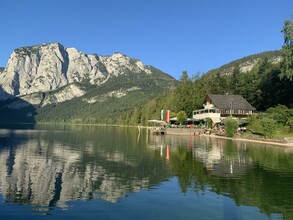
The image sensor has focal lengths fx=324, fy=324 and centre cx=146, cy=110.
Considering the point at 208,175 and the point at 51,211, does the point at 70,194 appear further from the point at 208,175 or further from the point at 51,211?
the point at 208,175

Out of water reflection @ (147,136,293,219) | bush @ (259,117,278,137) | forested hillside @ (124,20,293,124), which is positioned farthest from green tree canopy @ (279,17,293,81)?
water reflection @ (147,136,293,219)

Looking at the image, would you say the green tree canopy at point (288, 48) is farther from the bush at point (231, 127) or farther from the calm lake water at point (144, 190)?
the calm lake water at point (144, 190)

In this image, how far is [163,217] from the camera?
53.4ft

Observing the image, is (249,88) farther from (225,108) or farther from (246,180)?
(246,180)

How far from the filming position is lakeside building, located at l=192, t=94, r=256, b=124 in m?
108

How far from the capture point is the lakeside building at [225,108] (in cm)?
10775

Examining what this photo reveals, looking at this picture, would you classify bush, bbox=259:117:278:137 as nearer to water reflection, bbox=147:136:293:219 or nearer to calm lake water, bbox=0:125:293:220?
water reflection, bbox=147:136:293:219

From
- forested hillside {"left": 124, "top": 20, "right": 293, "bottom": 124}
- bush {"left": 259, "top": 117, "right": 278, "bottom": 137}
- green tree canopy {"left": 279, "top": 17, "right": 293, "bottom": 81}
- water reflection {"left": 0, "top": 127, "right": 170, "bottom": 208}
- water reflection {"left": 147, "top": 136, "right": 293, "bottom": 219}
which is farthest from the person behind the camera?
forested hillside {"left": 124, "top": 20, "right": 293, "bottom": 124}

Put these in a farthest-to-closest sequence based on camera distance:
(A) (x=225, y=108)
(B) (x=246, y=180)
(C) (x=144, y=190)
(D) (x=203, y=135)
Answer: (A) (x=225, y=108)
(D) (x=203, y=135)
(B) (x=246, y=180)
(C) (x=144, y=190)

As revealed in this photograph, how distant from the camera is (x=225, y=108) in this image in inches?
4245

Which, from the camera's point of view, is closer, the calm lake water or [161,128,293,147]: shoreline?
the calm lake water

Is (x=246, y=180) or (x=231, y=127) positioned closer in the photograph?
(x=246, y=180)

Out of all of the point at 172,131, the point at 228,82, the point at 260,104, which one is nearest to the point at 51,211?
the point at 172,131

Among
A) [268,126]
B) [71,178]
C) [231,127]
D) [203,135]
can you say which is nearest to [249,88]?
[203,135]
